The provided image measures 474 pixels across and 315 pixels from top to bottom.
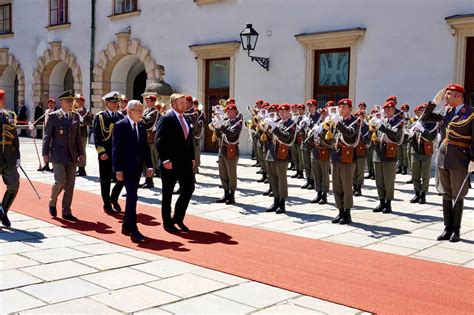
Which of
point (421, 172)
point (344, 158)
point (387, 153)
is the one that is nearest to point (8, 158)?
Result: point (344, 158)

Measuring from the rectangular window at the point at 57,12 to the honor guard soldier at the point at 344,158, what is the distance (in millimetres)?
18297

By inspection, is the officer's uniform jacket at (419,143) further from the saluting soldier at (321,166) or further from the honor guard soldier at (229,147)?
the honor guard soldier at (229,147)

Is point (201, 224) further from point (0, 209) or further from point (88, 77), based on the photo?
point (88, 77)

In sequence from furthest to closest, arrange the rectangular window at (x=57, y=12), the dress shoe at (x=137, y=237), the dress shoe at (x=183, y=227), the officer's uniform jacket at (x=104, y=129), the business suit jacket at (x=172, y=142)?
the rectangular window at (x=57, y=12)
the officer's uniform jacket at (x=104, y=129)
the dress shoe at (x=183, y=227)
the business suit jacket at (x=172, y=142)
the dress shoe at (x=137, y=237)

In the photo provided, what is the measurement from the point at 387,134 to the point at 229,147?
2.62m

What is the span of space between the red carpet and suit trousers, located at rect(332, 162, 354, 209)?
1304 millimetres

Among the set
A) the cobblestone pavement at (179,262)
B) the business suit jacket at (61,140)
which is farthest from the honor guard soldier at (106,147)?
the cobblestone pavement at (179,262)

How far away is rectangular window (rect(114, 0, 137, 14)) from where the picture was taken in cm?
2091

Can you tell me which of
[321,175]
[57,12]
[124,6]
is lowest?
[321,175]

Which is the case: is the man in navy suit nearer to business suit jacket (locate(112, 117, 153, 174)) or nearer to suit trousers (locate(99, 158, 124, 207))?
business suit jacket (locate(112, 117, 153, 174))

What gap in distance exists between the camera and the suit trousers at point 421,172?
9.81 m

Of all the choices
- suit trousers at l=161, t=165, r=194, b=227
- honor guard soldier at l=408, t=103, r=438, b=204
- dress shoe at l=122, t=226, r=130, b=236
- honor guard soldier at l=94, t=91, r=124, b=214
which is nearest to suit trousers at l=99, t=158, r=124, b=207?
honor guard soldier at l=94, t=91, r=124, b=214

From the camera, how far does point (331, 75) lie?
52.2ft

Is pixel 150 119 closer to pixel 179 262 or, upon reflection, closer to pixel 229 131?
pixel 229 131
